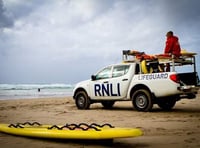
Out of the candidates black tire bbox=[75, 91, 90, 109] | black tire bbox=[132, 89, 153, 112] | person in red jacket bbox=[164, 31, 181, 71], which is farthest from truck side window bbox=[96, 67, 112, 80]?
person in red jacket bbox=[164, 31, 181, 71]

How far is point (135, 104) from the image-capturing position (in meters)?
10.1

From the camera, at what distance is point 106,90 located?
11.1m

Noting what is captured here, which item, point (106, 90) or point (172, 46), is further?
point (106, 90)

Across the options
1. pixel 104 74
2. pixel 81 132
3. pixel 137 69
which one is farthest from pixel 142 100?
pixel 81 132

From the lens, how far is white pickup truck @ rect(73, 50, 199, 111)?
30.5 feet

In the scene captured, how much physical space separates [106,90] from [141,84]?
5.37 feet

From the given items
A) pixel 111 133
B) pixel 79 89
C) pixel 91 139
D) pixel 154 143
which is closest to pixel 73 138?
pixel 91 139

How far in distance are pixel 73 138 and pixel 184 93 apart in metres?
5.58

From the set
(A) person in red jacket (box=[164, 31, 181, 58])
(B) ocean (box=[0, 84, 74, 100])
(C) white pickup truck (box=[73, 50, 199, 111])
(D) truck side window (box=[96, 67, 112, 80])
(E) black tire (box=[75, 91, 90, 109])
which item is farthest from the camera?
(B) ocean (box=[0, 84, 74, 100])

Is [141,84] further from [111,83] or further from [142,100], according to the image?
[111,83]

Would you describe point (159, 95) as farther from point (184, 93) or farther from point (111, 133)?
point (111, 133)

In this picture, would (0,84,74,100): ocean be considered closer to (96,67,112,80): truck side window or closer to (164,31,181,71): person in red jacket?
(96,67,112,80): truck side window

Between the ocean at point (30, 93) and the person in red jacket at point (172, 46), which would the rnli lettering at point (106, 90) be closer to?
the person in red jacket at point (172, 46)

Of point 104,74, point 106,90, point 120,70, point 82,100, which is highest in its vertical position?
point 120,70
